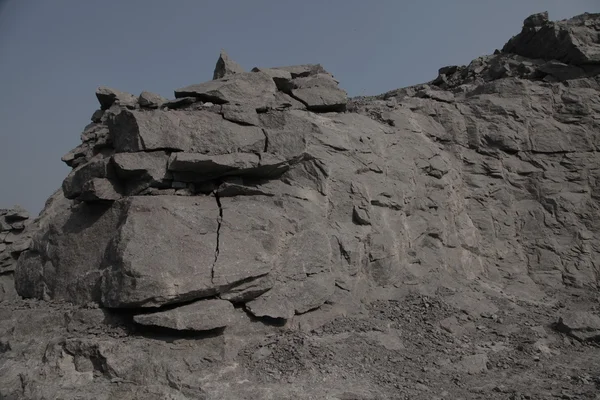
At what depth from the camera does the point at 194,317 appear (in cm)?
659

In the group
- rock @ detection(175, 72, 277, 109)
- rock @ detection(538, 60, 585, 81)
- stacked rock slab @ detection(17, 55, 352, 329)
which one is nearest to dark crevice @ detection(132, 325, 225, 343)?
stacked rock slab @ detection(17, 55, 352, 329)

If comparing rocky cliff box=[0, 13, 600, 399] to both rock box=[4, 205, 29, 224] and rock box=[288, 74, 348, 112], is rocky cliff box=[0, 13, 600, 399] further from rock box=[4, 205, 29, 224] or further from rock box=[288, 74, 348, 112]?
rock box=[4, 205, 29, 224]

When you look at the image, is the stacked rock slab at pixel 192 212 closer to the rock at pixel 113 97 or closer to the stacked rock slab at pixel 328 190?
the stacked rock slab at pixel 328 190

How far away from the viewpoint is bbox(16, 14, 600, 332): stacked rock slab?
733 centimetres

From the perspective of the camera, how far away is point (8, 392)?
603 centimetres

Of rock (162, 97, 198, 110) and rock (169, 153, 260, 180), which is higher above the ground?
rock (162, 97, 198, 110)

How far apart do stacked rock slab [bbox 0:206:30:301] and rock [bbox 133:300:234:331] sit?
706 cm

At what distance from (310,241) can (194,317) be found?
8.39 feet

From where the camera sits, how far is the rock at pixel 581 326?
27.3ft

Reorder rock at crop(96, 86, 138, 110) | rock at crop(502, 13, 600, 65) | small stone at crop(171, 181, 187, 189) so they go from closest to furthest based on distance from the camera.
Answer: small stone at crop(171, 181, 187, 189) < rock at crop(96, 86, 138, 110) < rock at crop(502, 13, 600, 65)

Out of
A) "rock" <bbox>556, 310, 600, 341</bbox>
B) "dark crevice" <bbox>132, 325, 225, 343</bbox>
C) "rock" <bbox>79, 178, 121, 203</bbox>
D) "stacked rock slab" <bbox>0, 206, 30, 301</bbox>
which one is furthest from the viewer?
"stacked rock slab" <bbox>0, 206, 30, 301</bbox>

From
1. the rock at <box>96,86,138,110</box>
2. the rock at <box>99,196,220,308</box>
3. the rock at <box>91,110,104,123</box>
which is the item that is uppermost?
the rock at <box>96,86,138,110</box>

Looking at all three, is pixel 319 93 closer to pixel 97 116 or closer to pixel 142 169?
pixel 142 169

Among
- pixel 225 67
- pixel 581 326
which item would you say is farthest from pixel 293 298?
pixel 225 67
